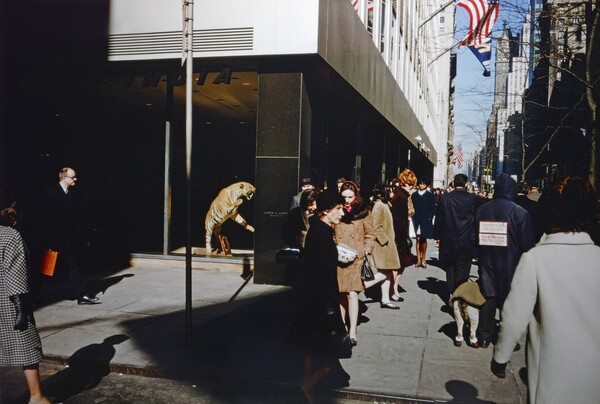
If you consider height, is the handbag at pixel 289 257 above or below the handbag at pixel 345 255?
below

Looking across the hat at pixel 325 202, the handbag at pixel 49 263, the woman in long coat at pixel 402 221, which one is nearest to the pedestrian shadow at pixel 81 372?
the handbag at pixel 49 263

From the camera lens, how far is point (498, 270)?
19.3 feet

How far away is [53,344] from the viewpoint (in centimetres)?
623

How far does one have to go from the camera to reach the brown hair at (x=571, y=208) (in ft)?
9.08

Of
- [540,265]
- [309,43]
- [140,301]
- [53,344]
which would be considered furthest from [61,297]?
[540,265]

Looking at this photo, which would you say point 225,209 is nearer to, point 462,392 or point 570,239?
point 462,392

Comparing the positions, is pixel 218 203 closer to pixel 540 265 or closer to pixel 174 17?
pixel 174 17

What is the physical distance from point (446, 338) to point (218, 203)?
6.78 m

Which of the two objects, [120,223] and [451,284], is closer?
[451,284]

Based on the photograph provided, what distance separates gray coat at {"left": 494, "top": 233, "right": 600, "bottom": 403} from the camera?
100 inches

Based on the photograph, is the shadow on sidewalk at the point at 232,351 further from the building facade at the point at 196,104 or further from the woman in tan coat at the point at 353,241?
the building facade at the point at 196,104

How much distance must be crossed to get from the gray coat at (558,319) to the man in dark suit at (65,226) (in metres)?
6.82

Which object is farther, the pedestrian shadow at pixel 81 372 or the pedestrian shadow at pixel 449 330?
the pedestrian shadow at pixel 449 330

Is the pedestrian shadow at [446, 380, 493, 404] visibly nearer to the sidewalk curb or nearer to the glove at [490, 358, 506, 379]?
the sidewalk curb
